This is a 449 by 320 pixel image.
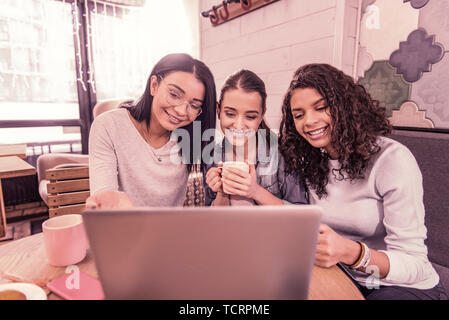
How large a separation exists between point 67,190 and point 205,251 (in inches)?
68.1

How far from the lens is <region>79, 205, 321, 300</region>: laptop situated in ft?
1.45

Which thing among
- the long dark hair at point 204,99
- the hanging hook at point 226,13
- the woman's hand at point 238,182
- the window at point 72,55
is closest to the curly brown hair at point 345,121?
the woman's hand at point 238,182

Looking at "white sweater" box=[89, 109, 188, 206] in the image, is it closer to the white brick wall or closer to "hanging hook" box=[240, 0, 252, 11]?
the white brick wall

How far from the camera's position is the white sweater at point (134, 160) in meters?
1.33

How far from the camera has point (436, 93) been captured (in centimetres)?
137

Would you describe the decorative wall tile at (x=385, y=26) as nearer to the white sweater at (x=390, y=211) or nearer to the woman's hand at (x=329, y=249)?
the white sweater at (x=390, y=211)

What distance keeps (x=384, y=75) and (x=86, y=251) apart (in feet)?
5.55

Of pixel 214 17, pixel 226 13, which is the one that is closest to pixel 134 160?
pixel 226 13

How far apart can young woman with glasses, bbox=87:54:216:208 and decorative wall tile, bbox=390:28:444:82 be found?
3.34 feet

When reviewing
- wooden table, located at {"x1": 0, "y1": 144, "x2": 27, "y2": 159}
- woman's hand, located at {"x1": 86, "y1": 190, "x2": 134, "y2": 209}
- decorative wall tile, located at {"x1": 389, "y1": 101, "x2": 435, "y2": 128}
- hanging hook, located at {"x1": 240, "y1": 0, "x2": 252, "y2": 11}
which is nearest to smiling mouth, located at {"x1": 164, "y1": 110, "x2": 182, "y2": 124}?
woman's hand, located at {"x1": 86, "y1": 190, "x2": 134, "y2": 209}

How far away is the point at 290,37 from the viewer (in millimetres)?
2037

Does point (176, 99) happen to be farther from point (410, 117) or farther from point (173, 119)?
point (410, 117)

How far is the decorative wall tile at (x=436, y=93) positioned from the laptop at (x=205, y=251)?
1.34 metres
